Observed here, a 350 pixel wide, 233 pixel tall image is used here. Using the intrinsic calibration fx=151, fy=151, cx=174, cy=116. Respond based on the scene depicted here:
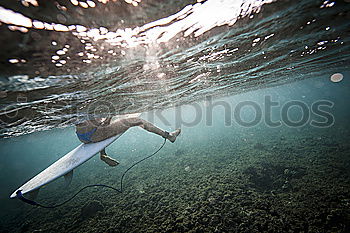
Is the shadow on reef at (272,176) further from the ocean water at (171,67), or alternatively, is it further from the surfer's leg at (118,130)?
the surfer's leg at (118,130)

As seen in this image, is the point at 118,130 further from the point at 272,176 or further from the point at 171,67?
the point at 272,176

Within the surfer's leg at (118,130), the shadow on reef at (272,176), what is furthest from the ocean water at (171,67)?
the surfer's leg at (118,130)

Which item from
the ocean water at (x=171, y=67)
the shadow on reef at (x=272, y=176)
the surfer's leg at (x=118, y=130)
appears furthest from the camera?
the shadow on reef at (x=272, y=176)

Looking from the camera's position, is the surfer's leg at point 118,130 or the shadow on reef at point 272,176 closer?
the surfer's leg at point 118,130

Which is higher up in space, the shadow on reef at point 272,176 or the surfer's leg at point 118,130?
the surfer's leg at point 118,130

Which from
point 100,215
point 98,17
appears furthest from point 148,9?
point 100,215

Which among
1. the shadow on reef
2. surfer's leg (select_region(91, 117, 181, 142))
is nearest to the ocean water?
the shadow on reef

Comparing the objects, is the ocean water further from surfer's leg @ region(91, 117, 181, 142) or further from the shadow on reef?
surfer's leg @ region(91, 117, 181, 142)

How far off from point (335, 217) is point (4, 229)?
19.3 meters

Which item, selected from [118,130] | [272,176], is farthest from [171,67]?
[272,176]

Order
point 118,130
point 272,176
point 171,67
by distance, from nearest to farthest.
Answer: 1. point 171,67
2. point 118,130
3. point 272,176

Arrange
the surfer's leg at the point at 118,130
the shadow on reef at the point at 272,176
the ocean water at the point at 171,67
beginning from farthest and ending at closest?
the shadow on reef at the point at 272,176 → the surfer's leg at the point at 118,130 → the ocean water at the point at 171,67

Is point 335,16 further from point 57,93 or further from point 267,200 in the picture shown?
point 57,93

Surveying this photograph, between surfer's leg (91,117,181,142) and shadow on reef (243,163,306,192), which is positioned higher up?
surfer's leg (91,117,181,142)
